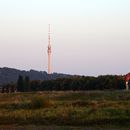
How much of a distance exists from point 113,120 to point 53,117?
5229 mm

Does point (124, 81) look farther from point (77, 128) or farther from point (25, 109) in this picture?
point (77, 128)

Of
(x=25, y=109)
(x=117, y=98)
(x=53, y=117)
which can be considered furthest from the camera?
(x=117, y=98)

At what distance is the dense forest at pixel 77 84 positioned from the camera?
89725 mm

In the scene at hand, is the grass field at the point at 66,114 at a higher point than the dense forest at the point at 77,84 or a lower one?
lower

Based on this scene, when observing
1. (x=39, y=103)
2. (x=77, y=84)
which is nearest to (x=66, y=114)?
(x=39, y=103)

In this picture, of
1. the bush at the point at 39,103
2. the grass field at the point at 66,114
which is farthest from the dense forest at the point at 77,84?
the grass field at the point at 66,114

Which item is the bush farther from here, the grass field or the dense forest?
the dense forest

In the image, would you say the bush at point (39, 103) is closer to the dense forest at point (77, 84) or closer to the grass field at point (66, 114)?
the grass field at point (66, 114)

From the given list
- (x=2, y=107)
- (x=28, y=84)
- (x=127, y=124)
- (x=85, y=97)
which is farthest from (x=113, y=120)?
(x=28, y=84)

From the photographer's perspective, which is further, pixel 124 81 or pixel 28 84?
pixel 28 84

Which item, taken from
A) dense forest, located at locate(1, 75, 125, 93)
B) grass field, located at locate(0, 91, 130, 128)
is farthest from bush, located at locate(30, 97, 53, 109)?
dense forest, located at locate(1, 75, 125, 93)

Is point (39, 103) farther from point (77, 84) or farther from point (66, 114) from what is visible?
point (77, 84)

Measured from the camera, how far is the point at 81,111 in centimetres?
4581

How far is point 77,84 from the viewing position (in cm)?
9706
